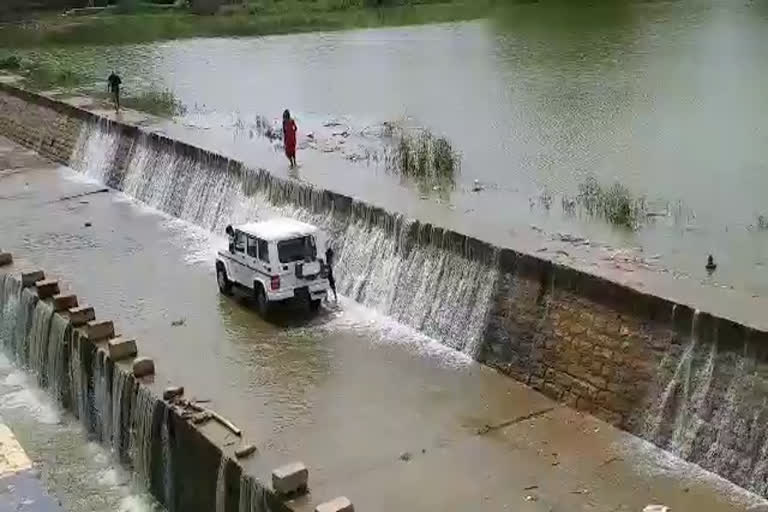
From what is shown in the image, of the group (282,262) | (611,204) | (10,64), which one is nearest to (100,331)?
(282,262)

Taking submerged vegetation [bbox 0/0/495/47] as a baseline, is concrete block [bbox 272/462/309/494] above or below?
below

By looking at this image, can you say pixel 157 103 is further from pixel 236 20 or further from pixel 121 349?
pixel 236 20

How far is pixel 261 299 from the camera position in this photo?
1309cm

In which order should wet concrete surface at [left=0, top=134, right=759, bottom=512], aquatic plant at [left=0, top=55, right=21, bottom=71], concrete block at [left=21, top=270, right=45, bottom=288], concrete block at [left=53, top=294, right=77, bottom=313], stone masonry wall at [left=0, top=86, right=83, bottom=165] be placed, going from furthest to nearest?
aquatic plant at [left=0, top=55, right=21, bottom=71]
stone masonry wall at [left=0, top=86, right=83, bottom=165]
concrete block at [left=21, top=270, right=45, bottom=288]
concrete block at [left=53, top=294, right=77, bottom=313]
wet concrete surface at [left=0, top=134, right=759, bottom=512]

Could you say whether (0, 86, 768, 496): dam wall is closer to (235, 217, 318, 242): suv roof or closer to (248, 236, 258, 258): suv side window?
(235, 217, 318, 242): suv roof

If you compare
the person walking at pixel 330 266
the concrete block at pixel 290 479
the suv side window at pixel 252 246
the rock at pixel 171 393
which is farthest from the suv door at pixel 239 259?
the concrete block at pixel 290 479

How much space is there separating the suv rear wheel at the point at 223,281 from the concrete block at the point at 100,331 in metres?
2.08

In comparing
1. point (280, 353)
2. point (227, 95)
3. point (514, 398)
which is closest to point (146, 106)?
point (227, 95)

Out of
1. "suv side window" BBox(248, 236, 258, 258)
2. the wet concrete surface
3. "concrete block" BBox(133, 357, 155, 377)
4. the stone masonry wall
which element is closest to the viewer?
the wet concrete surface

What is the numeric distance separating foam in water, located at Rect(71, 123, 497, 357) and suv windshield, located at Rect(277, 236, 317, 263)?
1017mm

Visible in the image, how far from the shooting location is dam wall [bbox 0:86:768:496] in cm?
894

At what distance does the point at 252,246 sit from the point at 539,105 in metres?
11.7

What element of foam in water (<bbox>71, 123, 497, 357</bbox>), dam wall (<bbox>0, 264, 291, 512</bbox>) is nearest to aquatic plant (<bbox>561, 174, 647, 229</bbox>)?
foam in water (<bbox>71, 123, 497, 357</bbox>)

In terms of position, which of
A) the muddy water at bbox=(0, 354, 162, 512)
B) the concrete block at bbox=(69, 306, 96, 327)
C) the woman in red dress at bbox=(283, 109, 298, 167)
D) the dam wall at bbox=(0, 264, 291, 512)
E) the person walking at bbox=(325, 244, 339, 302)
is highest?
the woman in red dress at bbox=(283, 109, 298, 167)
